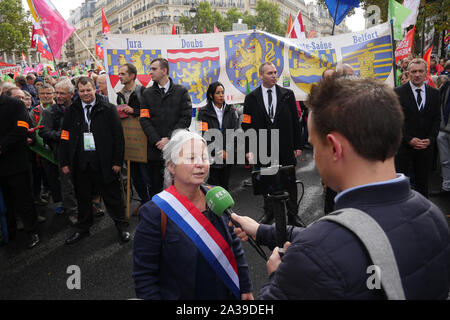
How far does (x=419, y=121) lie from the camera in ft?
14.0

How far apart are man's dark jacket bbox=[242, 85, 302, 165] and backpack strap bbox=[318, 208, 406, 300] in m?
3.44

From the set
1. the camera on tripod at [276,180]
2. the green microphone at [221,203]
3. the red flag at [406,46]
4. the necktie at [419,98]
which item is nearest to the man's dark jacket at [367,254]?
the camera on tripod at [276,180]

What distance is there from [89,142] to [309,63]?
12.6 ft

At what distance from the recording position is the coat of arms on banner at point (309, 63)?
577 centimetres

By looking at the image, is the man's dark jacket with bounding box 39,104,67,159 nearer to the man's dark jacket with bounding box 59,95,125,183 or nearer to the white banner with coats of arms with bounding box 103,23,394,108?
the man's dark jacket with bounding box 59,95,125,183

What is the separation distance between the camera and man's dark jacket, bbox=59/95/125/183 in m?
3.92

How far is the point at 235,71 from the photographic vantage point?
5891 millimetres

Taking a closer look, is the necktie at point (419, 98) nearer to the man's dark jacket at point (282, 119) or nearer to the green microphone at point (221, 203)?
the man's dark jacket at point (282, 119)

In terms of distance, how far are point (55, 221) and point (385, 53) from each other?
576cm

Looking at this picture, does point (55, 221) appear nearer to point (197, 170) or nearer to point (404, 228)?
point (197, 170)

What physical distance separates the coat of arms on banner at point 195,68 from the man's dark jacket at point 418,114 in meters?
2.98

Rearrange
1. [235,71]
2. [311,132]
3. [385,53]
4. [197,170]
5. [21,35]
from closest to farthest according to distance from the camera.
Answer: [311,132]
[197,170]
[385,53]
[235,71]
[21,35]

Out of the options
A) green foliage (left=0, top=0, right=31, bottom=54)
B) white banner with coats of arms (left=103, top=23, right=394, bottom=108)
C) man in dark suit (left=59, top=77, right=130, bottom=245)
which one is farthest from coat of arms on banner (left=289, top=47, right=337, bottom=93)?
green foliage (left=0, top=0, right=31, bottom=54)
